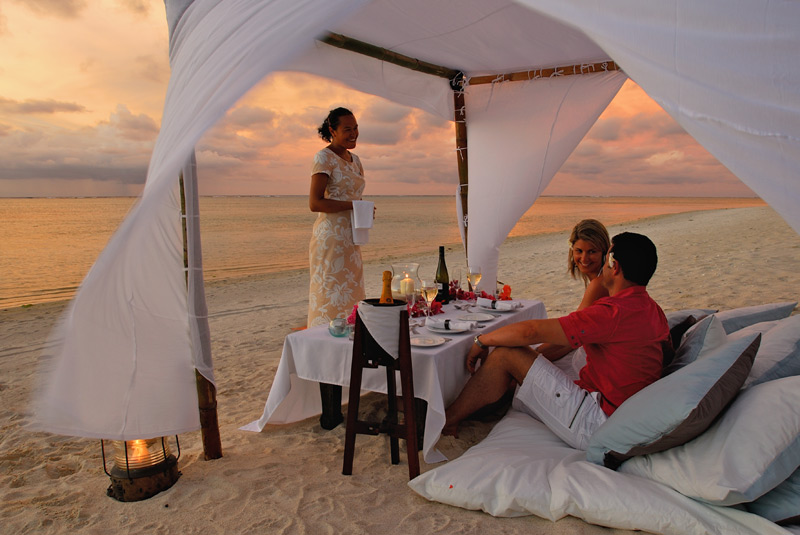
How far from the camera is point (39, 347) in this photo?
5488 mm

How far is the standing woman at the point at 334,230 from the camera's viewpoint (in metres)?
3.50

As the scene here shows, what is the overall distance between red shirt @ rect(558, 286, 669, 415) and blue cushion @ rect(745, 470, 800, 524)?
62 cm

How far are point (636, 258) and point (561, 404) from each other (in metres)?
0.72

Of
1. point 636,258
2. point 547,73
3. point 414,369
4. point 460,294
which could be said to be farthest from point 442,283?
point 547,73

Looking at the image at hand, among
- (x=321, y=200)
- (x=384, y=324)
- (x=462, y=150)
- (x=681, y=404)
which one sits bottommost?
(x=681, y=404)

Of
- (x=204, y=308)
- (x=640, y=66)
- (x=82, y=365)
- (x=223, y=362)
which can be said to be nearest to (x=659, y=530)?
(x=640, y=66)

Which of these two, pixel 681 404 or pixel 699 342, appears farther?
pixel 699 342

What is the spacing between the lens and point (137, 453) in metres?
2.18

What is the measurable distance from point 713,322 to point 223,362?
11.8ft

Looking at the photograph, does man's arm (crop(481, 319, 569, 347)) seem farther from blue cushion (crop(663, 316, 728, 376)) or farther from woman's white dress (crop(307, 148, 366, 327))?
woman's white dress (crop(307, 148, 366, 327))

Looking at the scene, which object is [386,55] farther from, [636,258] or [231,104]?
[636,258]

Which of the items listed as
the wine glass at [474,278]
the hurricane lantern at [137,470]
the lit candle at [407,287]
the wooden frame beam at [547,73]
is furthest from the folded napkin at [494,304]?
the wooden frame beam at [547,73]

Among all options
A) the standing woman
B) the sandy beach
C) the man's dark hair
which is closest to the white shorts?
the sandy beach

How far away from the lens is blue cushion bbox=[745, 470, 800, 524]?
1.65m
